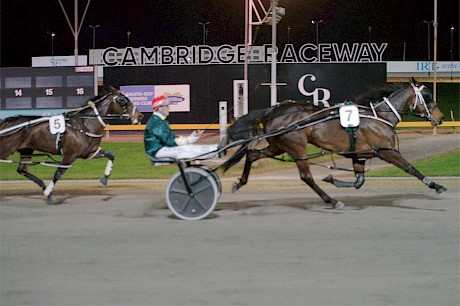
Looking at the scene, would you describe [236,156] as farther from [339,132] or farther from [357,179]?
[357,179]

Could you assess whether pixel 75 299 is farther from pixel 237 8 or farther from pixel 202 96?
pixel 237 8

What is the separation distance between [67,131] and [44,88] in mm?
10281

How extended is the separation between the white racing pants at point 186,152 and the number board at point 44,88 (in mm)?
12149

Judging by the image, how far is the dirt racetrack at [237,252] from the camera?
6.28 m

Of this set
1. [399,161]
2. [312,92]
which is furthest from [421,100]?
[312,92]

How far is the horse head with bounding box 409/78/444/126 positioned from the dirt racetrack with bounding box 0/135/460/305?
4.16 ft

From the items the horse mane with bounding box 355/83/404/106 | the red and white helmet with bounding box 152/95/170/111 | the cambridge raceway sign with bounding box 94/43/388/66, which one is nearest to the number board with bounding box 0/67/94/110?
the horse mane with bounding box 355/83/404/106

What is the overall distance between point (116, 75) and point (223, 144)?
62.0ft

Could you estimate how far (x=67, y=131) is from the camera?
1205 cm

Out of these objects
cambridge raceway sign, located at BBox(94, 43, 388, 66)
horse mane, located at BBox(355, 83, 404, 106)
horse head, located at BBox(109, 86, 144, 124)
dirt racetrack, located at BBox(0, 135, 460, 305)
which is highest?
cambridge raceway sign, located at BBox(94, 43, 388, 66)

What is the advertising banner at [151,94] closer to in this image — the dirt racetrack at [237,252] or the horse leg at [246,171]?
the dirt racetrack at [237,252]

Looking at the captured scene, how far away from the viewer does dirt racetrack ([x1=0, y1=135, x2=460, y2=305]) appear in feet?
20.6

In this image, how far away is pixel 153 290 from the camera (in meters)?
6.40

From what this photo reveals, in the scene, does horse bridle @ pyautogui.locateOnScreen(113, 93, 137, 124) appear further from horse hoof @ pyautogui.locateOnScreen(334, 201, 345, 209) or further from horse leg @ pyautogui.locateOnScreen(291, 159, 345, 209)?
horse hoof @ pyautogui.locateOnScreen(334, 201, 345, 209)
